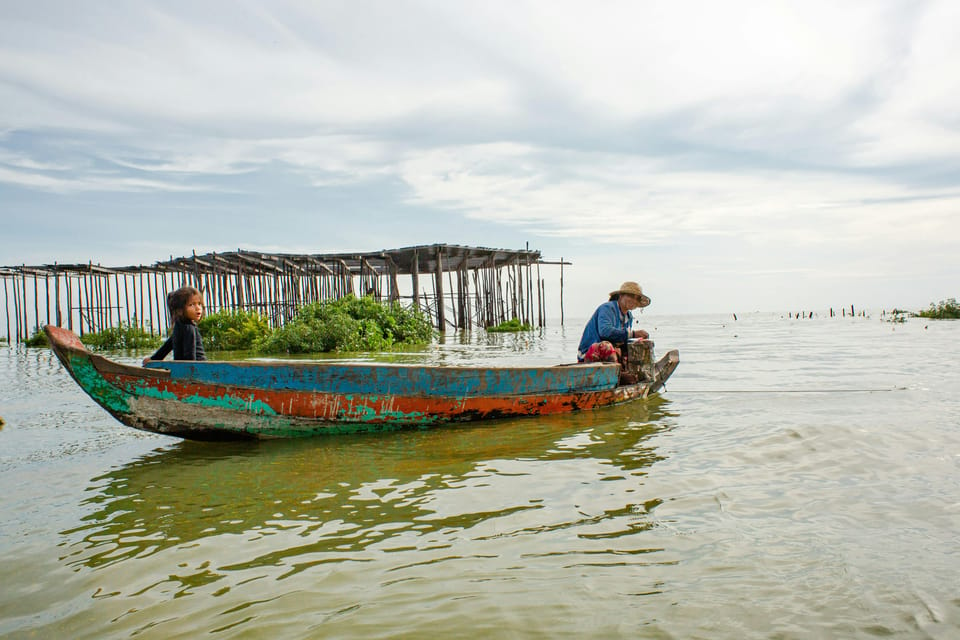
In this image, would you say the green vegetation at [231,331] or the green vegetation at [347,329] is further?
the green vegetation at [231,331]

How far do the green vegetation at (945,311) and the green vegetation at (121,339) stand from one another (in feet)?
121

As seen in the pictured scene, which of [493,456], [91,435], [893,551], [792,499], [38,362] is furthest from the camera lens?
[38,362]

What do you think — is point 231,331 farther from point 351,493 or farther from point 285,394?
point 351,493

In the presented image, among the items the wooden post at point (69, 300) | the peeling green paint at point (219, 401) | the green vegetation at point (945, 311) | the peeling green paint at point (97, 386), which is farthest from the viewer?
the green vegetation at point (945, 311)

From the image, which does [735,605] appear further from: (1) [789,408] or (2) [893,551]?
(1) [789,408]

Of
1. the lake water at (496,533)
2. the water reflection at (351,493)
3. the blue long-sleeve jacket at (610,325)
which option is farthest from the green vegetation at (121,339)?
the water reflection at (351,493)

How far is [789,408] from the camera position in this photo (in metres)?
7.05

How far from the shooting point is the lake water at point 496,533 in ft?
7.95

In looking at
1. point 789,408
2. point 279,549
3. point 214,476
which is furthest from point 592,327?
point 279,549

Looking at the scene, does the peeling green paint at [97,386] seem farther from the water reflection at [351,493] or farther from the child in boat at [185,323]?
the water reflection at [351,493]

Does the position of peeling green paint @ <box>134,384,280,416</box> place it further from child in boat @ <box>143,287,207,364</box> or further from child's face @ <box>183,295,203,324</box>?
child's face @ <box>183,295,203,324</box>

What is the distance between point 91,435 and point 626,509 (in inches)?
203

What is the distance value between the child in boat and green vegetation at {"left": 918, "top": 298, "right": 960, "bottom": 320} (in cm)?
3840

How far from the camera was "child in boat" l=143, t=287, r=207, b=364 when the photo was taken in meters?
5.36
